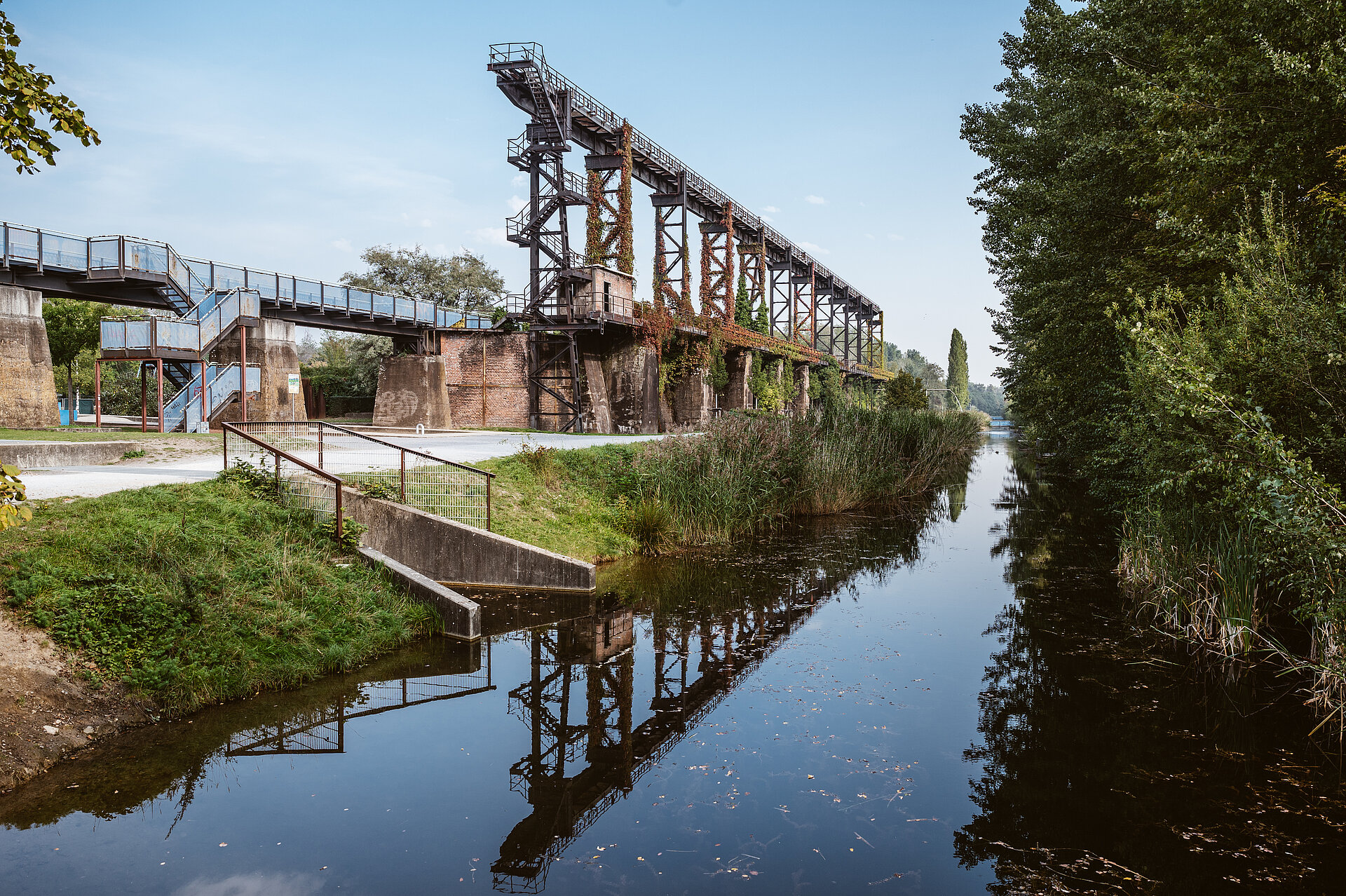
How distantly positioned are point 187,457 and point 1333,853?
1575 cm

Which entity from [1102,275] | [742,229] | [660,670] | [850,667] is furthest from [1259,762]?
[742,229]

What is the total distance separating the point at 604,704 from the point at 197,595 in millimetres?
3591

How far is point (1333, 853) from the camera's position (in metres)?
4.63

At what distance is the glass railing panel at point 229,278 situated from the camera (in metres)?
25.6

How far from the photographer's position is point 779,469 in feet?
54.0

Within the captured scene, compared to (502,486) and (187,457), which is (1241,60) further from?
(187,457)

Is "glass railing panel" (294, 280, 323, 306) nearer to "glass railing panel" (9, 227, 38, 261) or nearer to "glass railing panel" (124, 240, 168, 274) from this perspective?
"glass railing panel" (124, 240, 168, 274)

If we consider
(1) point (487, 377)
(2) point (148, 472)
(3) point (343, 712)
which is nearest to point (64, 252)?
(2) point (148, 472)

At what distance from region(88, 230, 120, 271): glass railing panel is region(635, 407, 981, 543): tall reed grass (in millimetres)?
17087

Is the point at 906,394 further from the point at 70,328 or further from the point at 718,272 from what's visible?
the point at 70,328

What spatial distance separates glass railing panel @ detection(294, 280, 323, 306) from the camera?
28.1 m

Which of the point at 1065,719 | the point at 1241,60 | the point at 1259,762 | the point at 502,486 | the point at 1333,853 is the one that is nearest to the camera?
the point at 1333,853

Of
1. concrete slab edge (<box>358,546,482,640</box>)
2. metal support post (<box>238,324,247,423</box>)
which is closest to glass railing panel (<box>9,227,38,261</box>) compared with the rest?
metal support post (<box>238,324,247,423</box>)

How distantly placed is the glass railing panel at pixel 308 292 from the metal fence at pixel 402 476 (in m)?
17.4
